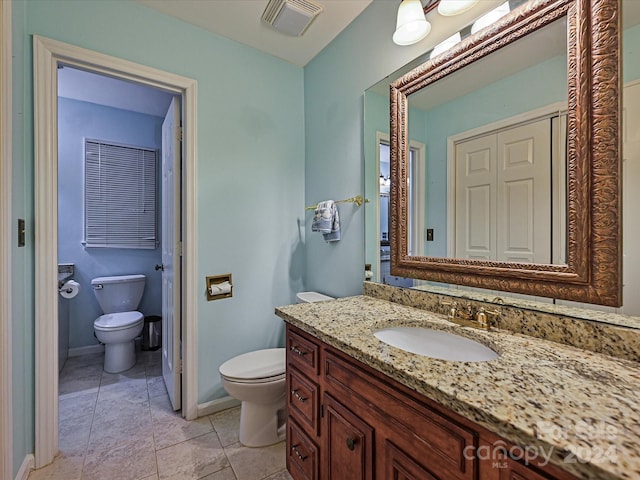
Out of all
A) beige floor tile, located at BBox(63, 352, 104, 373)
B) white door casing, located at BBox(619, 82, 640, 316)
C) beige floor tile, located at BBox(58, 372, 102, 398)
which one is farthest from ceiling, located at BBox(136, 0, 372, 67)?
beige floor tile, located at BBox(63, 352, 104, 373)

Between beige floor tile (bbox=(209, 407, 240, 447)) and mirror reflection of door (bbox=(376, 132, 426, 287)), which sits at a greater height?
mirror reflection of door (bbox=(376, 132, 426, 287))

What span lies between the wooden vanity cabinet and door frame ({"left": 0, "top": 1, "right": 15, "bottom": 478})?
114cm

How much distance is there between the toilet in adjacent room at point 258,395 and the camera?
157cm

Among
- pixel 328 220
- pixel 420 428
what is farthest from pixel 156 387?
pixel 420 428

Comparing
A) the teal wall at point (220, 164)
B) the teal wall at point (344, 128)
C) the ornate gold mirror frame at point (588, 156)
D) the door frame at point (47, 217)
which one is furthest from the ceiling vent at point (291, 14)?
the ornate gold mirror frame at point (588, 156)

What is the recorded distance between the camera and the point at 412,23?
1.32m

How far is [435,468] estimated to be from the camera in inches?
27.0

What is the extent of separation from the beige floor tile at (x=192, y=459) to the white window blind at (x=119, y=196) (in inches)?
86.8

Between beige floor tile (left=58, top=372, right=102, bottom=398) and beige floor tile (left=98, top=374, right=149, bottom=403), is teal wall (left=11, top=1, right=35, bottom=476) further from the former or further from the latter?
beige floor tile (left=58, top=372, right=102, bottom=398)

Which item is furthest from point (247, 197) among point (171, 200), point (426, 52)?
point (426, 52)

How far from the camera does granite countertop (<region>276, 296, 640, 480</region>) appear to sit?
0.46 m

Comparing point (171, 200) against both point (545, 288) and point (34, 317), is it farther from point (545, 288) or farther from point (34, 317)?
point (545, 288)

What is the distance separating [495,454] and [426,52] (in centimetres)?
154

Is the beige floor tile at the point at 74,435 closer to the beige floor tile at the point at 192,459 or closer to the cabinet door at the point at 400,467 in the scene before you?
the beige floor tile at the point at 192,459
